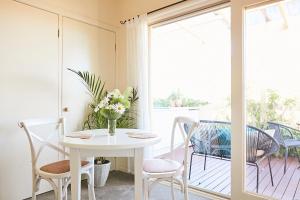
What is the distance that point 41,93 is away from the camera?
2.55 metres

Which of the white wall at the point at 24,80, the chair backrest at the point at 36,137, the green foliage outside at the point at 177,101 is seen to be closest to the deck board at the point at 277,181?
the chair backrest at the point at 36,137

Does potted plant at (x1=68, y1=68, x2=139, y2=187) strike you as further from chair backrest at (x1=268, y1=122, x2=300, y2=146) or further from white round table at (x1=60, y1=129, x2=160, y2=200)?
chair backrest at (x1=268, y1=122, x2=300, y2=146)

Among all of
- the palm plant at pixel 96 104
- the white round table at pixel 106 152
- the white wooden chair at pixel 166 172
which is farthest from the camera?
the palm plant at pixel 96 104

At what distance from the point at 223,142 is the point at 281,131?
934mm

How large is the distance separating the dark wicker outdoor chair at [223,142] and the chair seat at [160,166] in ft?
2.77

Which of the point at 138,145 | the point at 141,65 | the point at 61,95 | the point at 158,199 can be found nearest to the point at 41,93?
the point at 61,95

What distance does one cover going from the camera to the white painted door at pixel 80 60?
2.79 metres

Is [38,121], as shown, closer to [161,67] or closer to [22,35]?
[22,35]

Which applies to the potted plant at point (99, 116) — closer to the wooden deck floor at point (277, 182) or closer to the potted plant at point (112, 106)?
the potted plant at point (112, 106)

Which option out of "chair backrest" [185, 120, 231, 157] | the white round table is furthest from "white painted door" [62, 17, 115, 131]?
"chair backrest" [185, 120, 231, 157]

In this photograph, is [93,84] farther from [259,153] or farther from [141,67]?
[259,153]

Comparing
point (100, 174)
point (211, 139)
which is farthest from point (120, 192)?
point (211, 139)

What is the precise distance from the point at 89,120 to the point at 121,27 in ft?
4.90

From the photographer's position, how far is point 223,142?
2.98 m
